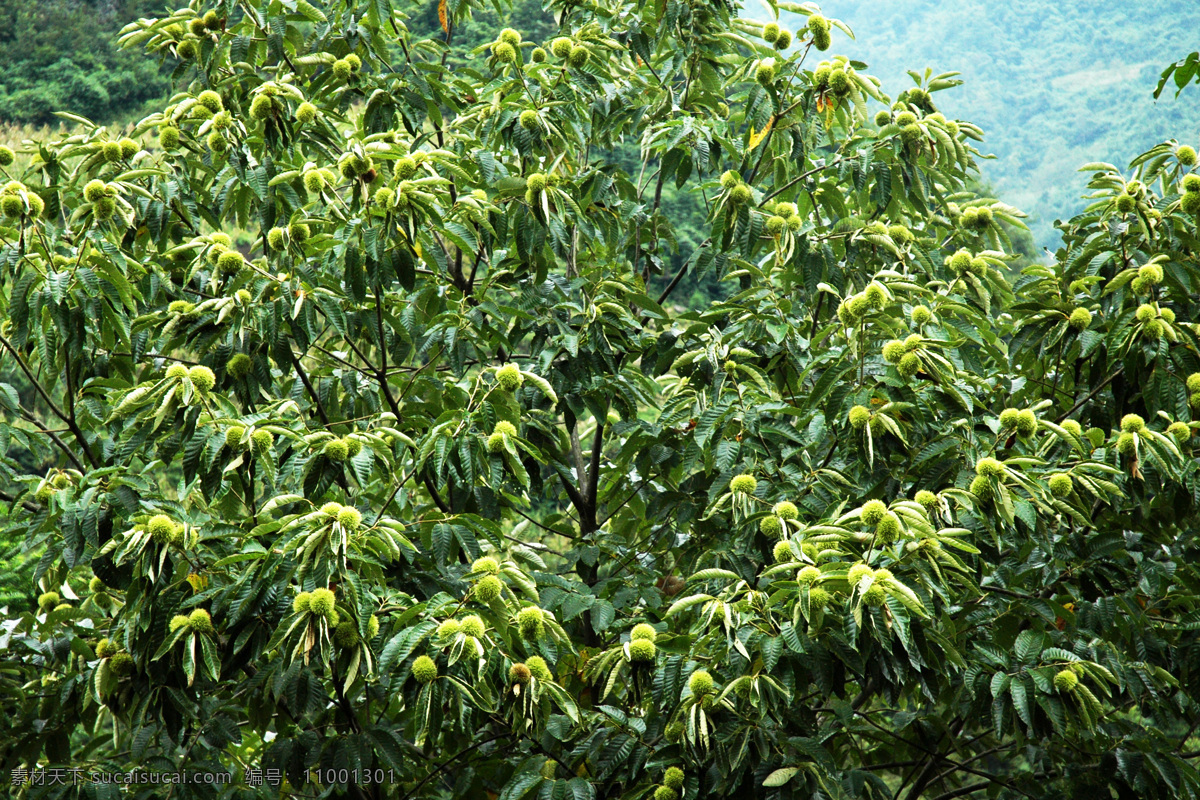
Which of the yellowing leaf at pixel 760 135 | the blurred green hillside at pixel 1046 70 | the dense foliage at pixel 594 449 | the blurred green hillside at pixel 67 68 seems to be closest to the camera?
the dense foliage at pixel 594 449

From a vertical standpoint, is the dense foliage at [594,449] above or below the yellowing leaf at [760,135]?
below

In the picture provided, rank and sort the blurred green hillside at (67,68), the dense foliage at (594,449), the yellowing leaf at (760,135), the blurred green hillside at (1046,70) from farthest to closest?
the blurred green hillside at (1046,70) < the blurred green hillside at (67,68) < the yellowing leaf at (760,135) < the dense foliage at (594,449)

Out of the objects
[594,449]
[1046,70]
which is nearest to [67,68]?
[594,449]

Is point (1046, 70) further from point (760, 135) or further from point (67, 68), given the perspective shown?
point (760, 135)

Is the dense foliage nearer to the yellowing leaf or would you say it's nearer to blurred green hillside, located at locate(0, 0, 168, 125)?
the yellowing leaf

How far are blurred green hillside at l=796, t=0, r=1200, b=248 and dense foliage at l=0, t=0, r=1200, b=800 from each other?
13959 mm

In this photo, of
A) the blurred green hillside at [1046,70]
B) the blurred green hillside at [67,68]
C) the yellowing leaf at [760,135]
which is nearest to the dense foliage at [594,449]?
the yellowing leaf at [760,135]

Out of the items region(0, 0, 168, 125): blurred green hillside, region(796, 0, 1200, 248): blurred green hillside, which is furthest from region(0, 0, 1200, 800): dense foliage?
region(796, 0, 1200, 248): blurred green hillside

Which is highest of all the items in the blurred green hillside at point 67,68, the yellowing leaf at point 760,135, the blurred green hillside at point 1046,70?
the yellowing leaf at point 760,135

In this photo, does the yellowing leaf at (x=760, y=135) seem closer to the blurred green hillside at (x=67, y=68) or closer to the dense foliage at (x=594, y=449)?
the dense foliage at (x=594, y=449)

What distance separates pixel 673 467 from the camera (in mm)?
3441

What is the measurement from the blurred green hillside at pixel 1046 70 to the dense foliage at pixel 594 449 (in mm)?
13959

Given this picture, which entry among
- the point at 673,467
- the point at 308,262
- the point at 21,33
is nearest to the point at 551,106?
the point at 308,262

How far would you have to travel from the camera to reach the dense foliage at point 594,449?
91.0 inches
